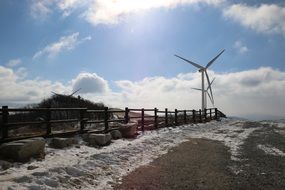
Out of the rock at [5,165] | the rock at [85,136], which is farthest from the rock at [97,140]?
the rock at [5,165]

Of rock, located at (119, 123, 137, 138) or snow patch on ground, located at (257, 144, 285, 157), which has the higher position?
rock, located at (119, 123, 137, 138)

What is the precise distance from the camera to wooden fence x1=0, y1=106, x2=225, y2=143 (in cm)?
1228

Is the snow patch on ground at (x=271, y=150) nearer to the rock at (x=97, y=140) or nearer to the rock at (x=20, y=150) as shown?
the rock at (x=97, y=140)

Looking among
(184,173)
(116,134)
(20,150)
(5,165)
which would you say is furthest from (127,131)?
(5,165)

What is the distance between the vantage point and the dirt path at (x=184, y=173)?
33.4 ft

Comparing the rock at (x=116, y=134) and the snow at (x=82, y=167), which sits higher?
the rock at (x=116, y=134)

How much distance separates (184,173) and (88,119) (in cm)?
784

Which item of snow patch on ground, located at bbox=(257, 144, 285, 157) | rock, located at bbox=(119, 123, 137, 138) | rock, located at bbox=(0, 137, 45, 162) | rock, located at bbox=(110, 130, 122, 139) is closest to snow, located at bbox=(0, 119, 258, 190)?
rock, located at bbox=(0, 137, 45, 162)

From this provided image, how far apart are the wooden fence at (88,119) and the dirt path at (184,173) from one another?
13.0ft

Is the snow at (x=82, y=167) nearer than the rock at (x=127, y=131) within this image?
Yes

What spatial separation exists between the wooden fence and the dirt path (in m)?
3.96

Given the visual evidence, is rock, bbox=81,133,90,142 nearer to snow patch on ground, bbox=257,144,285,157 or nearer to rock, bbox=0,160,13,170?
rock, bbox=0,160,13,170

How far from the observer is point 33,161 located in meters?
10.8

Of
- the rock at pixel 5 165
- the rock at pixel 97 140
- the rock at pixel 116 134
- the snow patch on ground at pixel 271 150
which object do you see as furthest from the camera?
the rock at pixel 116 134
